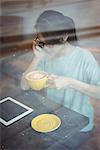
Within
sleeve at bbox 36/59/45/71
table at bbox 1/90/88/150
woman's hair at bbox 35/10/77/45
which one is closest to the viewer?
table at bbox 1/90/88/150

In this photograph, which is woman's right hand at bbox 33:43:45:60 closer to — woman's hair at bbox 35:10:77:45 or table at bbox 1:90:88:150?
woman's hair at bbox 35:10:77:45

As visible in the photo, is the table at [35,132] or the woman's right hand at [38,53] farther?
the woman's right hand at [38,53]

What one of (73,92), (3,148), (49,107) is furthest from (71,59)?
(3,148)

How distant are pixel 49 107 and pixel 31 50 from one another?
25 cm

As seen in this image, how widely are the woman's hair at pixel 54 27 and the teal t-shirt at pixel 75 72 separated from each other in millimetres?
83

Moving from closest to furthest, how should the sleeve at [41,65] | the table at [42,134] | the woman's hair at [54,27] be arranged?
the table at [42,134] < the woman's hair at [54,27] < the sleeve at [41,65]

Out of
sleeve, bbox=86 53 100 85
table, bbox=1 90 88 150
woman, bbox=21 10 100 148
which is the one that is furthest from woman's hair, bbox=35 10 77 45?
table, bbox=1 90 88 150

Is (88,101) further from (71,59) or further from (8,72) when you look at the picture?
(8,72)

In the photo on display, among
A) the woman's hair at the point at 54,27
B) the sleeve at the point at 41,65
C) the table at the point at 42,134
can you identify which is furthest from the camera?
the sleeve at the point at 41,65


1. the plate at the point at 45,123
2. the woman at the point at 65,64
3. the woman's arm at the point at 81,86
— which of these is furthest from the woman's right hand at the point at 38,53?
the plate at the point at 45,123

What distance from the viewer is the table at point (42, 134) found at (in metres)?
0.69

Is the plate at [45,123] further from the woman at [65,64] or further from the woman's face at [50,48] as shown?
the woman's face at [50,48]

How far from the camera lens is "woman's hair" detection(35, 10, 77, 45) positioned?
2.78ft

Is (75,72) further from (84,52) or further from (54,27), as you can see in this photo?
(54,27)
